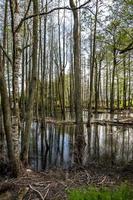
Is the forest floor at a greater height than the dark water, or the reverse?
the forest floor

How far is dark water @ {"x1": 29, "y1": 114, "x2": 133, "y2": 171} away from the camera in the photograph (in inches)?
392

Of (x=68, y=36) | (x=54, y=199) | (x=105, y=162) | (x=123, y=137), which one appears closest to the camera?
(x=54, y=199)

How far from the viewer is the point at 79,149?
11.5 meters

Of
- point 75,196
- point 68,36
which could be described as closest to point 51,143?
point 75,196

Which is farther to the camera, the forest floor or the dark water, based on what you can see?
the dark water

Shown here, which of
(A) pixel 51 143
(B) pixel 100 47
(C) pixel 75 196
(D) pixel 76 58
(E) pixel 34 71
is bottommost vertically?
(A) pixel 51 143

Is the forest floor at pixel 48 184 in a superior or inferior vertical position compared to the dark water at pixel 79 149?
superior

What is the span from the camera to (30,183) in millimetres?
Result: 5789

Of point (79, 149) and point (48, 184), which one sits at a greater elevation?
point (48, 184)

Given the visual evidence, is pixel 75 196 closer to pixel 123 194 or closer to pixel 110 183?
pixel 123 194

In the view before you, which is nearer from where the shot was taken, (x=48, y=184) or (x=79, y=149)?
(x=48, y=184)

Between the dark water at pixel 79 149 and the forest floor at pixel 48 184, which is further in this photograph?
the dark water at pixel 79 149

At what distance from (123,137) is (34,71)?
8.68 meters

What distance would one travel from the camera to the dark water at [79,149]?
9959 millimetres
